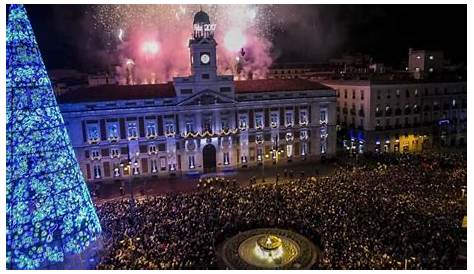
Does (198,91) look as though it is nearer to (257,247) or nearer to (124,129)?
(124,129)

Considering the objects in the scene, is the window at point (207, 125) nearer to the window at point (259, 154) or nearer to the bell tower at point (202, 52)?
the bell tower at point (202, 52)

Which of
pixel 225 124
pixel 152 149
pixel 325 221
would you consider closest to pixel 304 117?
pixel 225 124

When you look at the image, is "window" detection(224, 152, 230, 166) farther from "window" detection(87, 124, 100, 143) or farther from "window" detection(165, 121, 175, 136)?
"window" detection(87, 124, 100, 143)

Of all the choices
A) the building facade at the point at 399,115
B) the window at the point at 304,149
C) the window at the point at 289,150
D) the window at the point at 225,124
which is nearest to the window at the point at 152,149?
the window at the point at 225,124

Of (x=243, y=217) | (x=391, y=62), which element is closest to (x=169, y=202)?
(x=243, y=217)

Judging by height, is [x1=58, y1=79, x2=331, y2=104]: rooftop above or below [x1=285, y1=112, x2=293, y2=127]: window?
above

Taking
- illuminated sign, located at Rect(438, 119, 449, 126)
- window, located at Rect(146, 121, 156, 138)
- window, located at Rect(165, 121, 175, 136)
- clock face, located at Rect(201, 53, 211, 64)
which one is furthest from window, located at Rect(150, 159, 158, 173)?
illuminated sign, located at Rect(438, 119, 449, 126)
